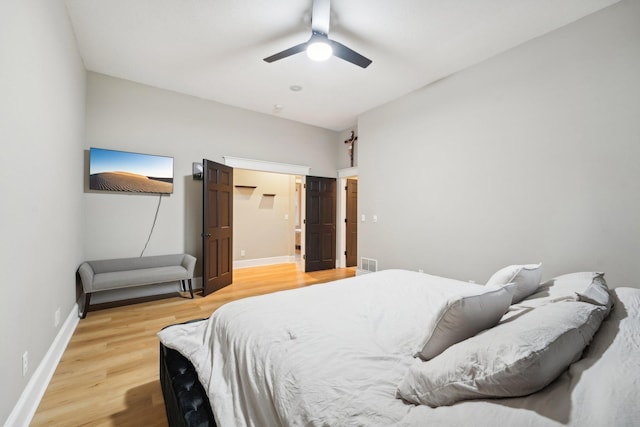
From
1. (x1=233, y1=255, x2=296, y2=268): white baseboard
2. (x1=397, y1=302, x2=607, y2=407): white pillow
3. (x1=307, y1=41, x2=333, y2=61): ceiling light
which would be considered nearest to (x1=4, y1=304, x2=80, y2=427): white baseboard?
(x1=397, y1=302, x2=607, y2=407): white pillow

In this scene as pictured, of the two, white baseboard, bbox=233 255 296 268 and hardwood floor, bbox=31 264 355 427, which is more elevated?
white baseboard, bbox=233 255 296 268

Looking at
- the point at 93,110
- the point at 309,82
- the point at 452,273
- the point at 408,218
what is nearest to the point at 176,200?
the point at 93,110

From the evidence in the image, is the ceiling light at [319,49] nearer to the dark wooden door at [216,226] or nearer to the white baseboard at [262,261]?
the dark wooden door at [216,226]

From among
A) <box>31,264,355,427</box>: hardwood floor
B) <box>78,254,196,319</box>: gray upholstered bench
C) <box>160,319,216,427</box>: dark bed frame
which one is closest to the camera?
<box>160,319,216,427</box>: dark bed frame

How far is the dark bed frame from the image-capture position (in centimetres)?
117

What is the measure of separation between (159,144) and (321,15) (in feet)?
10.1

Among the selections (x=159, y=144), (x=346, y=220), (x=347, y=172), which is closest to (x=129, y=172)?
(x=159, y=144)

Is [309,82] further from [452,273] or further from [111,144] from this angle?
[452,273]

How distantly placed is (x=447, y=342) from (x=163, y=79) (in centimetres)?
459

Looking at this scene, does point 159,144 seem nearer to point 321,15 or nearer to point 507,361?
point 321,15

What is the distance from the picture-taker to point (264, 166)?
5.09 metres

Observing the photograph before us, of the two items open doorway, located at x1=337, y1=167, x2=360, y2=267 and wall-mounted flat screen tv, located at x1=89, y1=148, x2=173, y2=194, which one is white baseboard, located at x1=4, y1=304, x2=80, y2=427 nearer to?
wall-mounted flat screen tv, located at x1=89, y1=148, x2=173, y2=194

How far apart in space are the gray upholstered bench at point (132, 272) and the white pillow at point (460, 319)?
3.60m

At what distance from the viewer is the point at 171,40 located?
116 inches
